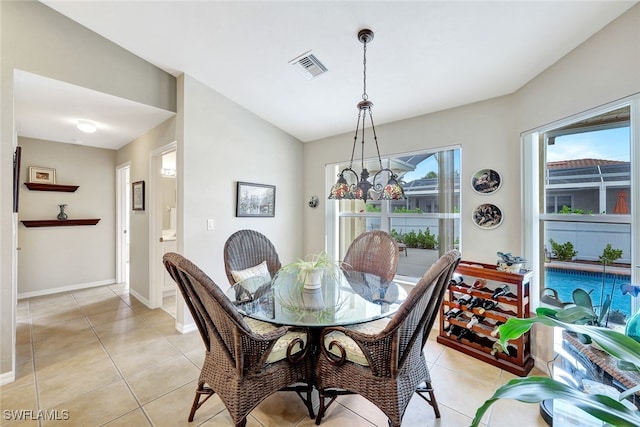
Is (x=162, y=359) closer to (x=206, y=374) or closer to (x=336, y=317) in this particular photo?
(x=206, y=374)

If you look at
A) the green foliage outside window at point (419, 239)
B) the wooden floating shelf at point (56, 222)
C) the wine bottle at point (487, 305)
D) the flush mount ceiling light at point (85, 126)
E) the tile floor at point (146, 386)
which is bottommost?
the tile floor at point (146, 386)

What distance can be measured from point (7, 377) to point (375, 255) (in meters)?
3.14

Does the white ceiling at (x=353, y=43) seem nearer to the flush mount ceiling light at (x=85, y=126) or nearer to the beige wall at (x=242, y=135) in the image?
the beige wall at (x=242, y=135)

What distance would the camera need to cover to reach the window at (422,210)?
3006 mm

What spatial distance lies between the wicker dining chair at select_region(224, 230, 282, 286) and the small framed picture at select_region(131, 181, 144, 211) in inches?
73.7

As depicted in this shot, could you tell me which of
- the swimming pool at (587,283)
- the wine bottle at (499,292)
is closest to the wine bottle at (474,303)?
the wine bottle at (499,292)

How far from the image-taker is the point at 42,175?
401cm

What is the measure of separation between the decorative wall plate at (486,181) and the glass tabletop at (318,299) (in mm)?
1320

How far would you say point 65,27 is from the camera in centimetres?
235

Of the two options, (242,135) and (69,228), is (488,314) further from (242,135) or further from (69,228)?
(69,228)

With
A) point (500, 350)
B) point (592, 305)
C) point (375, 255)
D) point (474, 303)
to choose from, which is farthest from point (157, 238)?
point (592, 305)

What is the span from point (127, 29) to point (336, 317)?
2.97 m

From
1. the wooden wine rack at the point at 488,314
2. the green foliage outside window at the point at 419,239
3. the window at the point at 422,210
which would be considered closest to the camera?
the wooden wine rack at the point at 488,314

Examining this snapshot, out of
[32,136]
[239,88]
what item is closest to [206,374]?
[239,88]
